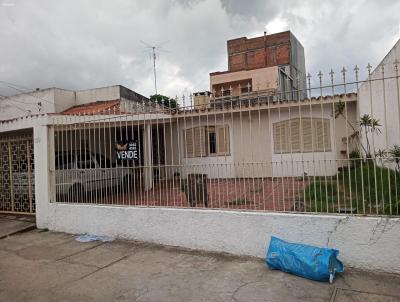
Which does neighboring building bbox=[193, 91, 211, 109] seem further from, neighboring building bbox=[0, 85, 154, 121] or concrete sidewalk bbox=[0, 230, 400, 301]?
neighboring building bbox=[0, 85, 154, 121]

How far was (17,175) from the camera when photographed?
830cm

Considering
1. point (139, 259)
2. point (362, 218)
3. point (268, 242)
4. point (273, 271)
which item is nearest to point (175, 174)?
point (139, 259)

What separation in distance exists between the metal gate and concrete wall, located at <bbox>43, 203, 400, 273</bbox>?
1826 mm

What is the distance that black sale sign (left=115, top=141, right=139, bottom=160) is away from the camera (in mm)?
6270

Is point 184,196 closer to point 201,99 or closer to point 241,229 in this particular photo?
point 241,229

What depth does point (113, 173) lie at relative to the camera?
6.50 meters

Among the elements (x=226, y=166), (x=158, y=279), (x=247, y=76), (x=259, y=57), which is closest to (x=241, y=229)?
(x=226, y=166)

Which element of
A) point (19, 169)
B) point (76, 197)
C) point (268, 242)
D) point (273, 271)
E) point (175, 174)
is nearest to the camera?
point (273, 271)

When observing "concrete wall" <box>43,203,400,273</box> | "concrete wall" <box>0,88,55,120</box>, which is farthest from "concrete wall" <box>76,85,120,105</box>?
"concrete wall" <box>43,203,400,273</box>

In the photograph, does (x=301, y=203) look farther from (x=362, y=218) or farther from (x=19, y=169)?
(x=19, y=169)

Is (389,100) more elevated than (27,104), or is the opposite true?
(27,104)

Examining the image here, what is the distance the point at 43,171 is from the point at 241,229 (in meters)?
4.65

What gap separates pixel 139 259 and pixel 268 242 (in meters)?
1.93

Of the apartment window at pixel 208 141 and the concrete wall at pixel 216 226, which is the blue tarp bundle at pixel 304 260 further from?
the apartment window at pixel 208 141
